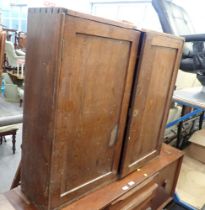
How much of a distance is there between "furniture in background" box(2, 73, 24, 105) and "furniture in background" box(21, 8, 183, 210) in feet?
12.7

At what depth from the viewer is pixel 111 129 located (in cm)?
112

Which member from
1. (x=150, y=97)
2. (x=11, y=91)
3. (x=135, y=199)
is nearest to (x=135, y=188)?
(x=135, y=199)

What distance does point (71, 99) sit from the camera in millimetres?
867

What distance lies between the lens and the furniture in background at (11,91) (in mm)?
4723

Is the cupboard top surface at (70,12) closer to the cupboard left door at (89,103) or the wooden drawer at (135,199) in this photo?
the cupboard left door at (89,103)

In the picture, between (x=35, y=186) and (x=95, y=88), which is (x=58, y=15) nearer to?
(x=95, y=88)

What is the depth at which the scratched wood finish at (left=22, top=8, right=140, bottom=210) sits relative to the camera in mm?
794

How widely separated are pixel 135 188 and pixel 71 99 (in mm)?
727

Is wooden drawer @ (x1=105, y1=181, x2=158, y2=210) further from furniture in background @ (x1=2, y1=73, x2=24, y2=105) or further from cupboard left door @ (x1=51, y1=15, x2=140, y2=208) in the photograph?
furniture in background @ (x1=2, y1=73, x2=24, y2=105)

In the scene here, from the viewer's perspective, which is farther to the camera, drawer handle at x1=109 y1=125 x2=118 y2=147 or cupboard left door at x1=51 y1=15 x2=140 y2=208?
drawer handle at x1=109 y1=125 x2=118 y2=147

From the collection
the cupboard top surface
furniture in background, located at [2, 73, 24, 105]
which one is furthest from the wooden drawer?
furniture in background, located at [2, 73, 24, 105]

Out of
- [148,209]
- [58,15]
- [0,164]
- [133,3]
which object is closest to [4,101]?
[0,164]

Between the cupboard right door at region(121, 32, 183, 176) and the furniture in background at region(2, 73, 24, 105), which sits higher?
the cupboard right door at region(121, 32, 183, 176)

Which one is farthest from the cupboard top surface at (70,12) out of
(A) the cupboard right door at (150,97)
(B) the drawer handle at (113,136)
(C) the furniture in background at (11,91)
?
(C) the furniture in background at (11,91)
